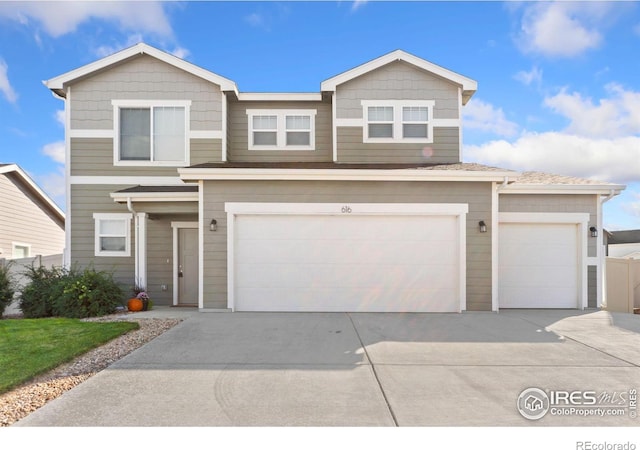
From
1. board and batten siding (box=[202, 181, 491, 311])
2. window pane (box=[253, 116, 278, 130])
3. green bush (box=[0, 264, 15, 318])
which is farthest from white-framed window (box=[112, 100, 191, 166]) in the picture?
green bush (box=[0, 264, 15, 318])

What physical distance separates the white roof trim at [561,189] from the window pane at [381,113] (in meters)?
3.83

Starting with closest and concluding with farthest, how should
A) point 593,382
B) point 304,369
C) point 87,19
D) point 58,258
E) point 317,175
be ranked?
point 593,382 → point 304,369 → point 317,175 → point 87,19 → point 58,258

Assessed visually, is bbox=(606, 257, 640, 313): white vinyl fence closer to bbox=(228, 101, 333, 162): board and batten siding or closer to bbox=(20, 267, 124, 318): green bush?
bbox=(228, 101, 333, 162): board and batten siding

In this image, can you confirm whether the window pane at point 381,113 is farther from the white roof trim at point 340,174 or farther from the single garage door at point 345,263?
the single garage door at point 345,263

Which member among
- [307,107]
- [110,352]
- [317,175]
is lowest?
[110,352]

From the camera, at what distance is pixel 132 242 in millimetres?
11852

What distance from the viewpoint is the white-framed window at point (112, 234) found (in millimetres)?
11883

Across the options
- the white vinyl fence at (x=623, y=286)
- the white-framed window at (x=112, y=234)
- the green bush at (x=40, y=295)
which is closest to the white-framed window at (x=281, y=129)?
the white-framed window at (x=112, y=234)

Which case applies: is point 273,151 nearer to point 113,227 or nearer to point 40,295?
point 113,227

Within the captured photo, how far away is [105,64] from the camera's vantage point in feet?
39.2
